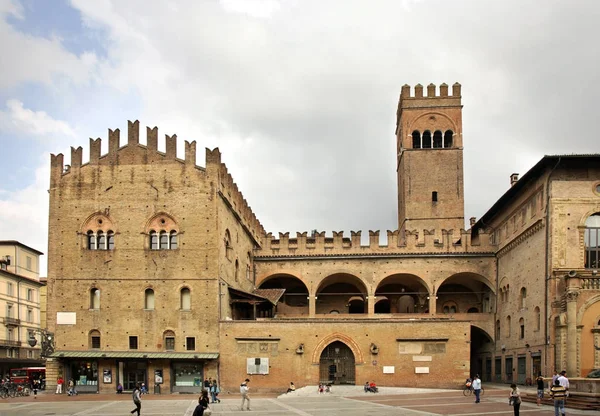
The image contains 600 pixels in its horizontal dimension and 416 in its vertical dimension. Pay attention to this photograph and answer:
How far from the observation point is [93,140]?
135ft

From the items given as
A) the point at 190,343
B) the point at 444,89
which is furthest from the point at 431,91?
the point at 190,343

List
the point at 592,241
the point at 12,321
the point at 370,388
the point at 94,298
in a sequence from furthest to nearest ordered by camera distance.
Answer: the point at 12,321, the point at 94,298, the point at 370,388, the point at 592,241

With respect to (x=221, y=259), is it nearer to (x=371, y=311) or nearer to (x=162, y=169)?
(x=162, y=169)

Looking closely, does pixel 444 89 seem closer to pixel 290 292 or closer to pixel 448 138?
pixel 448 138

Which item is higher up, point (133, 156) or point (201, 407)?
point (133, 156)

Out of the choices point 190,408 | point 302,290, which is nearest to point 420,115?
point 302,290

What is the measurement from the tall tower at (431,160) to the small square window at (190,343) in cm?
2713

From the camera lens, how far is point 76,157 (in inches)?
1622

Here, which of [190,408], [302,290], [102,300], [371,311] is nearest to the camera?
[190,408]

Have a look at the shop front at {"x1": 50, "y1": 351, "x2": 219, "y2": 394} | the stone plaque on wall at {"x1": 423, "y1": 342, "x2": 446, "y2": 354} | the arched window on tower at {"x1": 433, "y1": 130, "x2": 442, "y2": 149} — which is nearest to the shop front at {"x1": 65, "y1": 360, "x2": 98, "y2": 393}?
the shop front at {"x1": 50, "y1": 351, "x2": 219, "y2": 394}

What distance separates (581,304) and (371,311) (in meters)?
18.0

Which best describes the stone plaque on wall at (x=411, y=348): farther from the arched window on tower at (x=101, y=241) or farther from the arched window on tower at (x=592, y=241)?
the arched window on tower at (x=101, y=241)

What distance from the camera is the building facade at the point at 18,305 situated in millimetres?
62250

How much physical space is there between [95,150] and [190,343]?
12655mm
